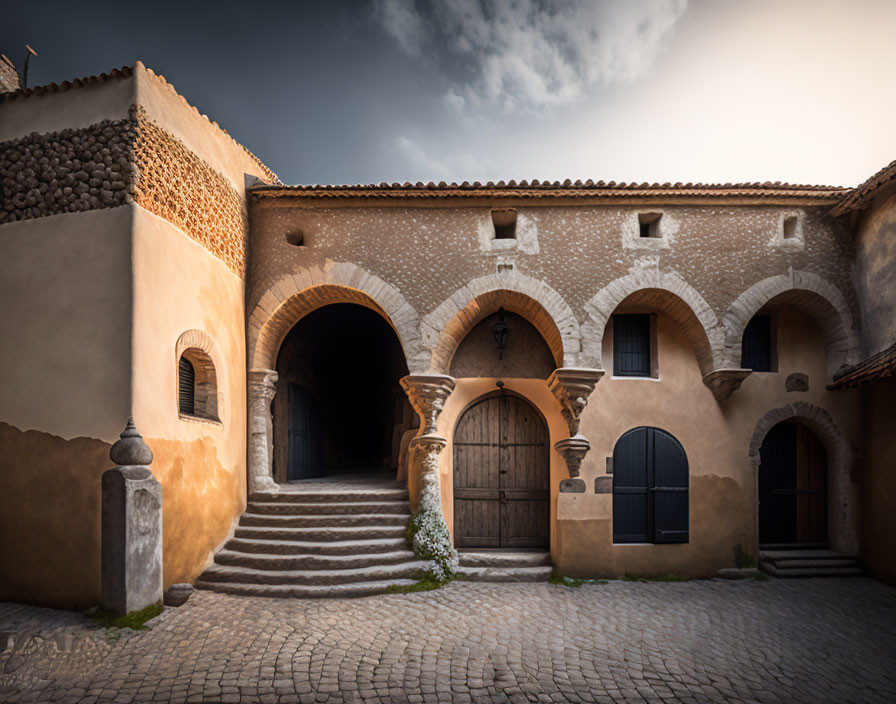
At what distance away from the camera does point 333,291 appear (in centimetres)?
789

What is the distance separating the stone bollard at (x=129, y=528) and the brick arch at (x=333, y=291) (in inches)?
108

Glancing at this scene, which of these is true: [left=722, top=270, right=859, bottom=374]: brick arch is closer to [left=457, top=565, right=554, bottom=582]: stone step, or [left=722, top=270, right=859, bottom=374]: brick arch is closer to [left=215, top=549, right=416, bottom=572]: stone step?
[left=457, top=565, right=554, bottom=582]: stone step

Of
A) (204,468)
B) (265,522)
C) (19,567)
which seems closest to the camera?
(19,567)

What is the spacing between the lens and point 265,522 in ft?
23.4

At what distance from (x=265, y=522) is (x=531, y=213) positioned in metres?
6.64

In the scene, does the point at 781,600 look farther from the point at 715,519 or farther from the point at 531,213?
the point at 531,213

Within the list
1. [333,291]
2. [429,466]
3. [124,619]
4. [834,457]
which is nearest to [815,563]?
[834,457]

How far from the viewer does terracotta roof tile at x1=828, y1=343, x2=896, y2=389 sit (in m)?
6.39

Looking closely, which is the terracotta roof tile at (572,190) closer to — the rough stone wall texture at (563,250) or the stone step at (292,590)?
the rough stone wall texture at (563,250)

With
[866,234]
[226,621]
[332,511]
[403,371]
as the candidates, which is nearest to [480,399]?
[332,511]

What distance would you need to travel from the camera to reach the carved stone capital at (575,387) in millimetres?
7184

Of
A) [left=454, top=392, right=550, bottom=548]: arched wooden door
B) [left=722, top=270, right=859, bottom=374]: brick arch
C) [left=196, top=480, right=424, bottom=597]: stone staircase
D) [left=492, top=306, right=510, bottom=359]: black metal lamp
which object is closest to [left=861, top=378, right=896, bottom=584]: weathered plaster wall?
[left=722, top=270, right=859, bottom=374]: brick arch

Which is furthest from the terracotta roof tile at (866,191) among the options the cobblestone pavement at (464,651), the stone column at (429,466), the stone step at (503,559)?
the stone step at (503,559)

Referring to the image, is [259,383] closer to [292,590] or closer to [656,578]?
[292,590]
